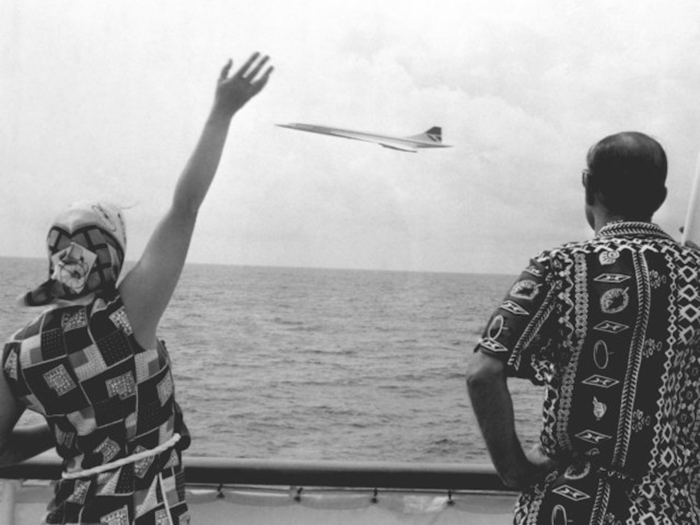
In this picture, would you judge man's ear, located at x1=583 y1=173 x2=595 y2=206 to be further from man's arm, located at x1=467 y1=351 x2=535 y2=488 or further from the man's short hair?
man's arm, located at x1=467 y1=351 x2=535 y2=488

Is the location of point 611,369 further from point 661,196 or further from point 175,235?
point 175,235

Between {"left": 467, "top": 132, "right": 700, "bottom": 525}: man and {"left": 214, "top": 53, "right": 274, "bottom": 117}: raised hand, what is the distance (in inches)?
21.6

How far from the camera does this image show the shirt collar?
4.29 ft

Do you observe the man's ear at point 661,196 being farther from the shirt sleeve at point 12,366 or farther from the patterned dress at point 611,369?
the shirt sleeve at point 12,366

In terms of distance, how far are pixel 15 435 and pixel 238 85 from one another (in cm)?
69

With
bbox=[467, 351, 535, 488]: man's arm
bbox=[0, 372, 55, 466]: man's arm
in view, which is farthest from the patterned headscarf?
bbox=[467, 351, 535, 488]: man's arm

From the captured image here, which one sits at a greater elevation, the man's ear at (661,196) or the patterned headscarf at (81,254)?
the man's ear at (661,196)

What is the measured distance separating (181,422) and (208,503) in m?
0.90

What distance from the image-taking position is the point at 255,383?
38.0 m

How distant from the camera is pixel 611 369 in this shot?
1242 millimetres

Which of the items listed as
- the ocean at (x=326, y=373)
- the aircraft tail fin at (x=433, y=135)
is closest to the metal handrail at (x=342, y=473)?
the ocean at (x=326, y=373)

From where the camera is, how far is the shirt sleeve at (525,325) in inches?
49.1

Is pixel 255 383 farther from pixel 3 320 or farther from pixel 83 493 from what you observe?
pixel 83 493

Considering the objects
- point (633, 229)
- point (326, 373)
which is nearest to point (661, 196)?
point (633, 229)
